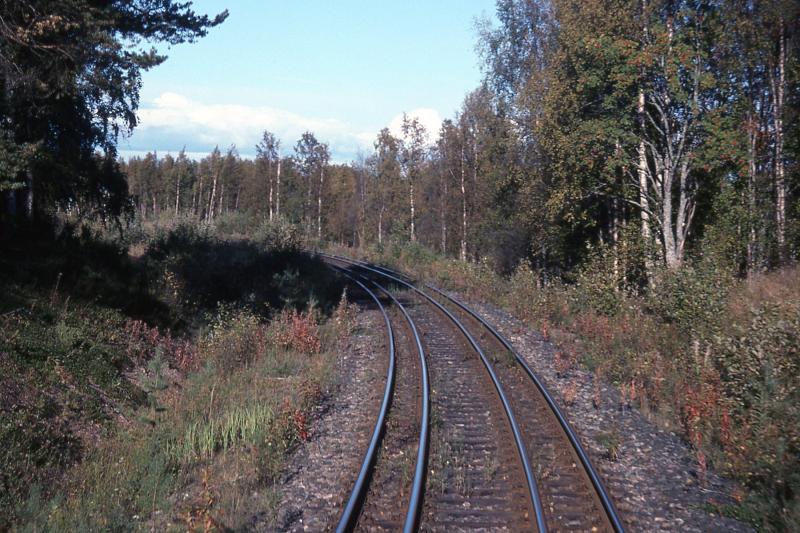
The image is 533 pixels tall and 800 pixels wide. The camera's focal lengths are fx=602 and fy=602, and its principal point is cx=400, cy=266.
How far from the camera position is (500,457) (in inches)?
289

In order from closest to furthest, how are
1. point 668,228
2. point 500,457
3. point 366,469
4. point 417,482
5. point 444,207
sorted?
point 417,482 → point 366,469 → point 500,457 → point 668,228 → point 444,207

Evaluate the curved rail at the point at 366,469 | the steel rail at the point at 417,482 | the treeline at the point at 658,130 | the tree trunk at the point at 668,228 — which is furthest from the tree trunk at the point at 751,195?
the curved rail at the point at 366,469

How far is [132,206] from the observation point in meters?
17.2

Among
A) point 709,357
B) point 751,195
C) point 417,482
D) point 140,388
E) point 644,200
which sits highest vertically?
point 644,200

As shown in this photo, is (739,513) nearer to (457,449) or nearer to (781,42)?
(457,449)

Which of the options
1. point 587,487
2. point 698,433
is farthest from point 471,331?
point 587,487

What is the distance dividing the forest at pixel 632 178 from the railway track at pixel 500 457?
1587mm

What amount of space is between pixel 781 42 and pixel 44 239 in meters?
18.5

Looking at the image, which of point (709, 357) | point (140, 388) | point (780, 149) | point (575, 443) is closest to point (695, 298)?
point (709, 357)

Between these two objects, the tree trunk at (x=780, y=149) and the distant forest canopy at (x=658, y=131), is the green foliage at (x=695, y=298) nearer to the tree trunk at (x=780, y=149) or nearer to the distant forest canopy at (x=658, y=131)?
the distant forest canopy at (x=658, y=131)

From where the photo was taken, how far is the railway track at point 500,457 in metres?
5.85

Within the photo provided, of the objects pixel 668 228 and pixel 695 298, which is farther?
pixel 668 228

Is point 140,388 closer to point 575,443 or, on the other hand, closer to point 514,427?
point 514,427

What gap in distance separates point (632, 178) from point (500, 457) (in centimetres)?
1236
